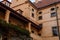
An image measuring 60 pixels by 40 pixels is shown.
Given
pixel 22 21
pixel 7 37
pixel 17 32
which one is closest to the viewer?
pixel 7 37

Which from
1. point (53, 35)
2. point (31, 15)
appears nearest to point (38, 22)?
point (31, 15)

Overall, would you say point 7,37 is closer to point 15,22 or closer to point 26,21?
point 15,22

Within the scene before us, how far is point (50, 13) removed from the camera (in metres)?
24.9

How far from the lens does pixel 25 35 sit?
18109mm

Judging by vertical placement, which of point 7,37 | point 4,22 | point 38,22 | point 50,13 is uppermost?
point 50,13

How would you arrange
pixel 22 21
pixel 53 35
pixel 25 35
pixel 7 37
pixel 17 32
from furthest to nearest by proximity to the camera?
pixel 53 35, pixel 22 21, pixel 25 35, pixel 17 32, pixel 7 37

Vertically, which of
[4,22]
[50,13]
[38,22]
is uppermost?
[50,13]

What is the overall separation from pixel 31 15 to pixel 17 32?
27.0ft

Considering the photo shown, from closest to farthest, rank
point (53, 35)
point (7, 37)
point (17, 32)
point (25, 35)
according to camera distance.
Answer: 1. point (7, 37)
2. point (17, 32)
3. point (25, 35)
4. point (53, 35)

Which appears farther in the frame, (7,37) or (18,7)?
(18,7)

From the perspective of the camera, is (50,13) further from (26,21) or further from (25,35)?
(25,35)

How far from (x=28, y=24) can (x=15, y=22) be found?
2.27m

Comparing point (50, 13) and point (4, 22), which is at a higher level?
point (50, 13)

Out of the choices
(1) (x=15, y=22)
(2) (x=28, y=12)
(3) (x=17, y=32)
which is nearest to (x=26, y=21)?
(1) (x=15, y=22)
